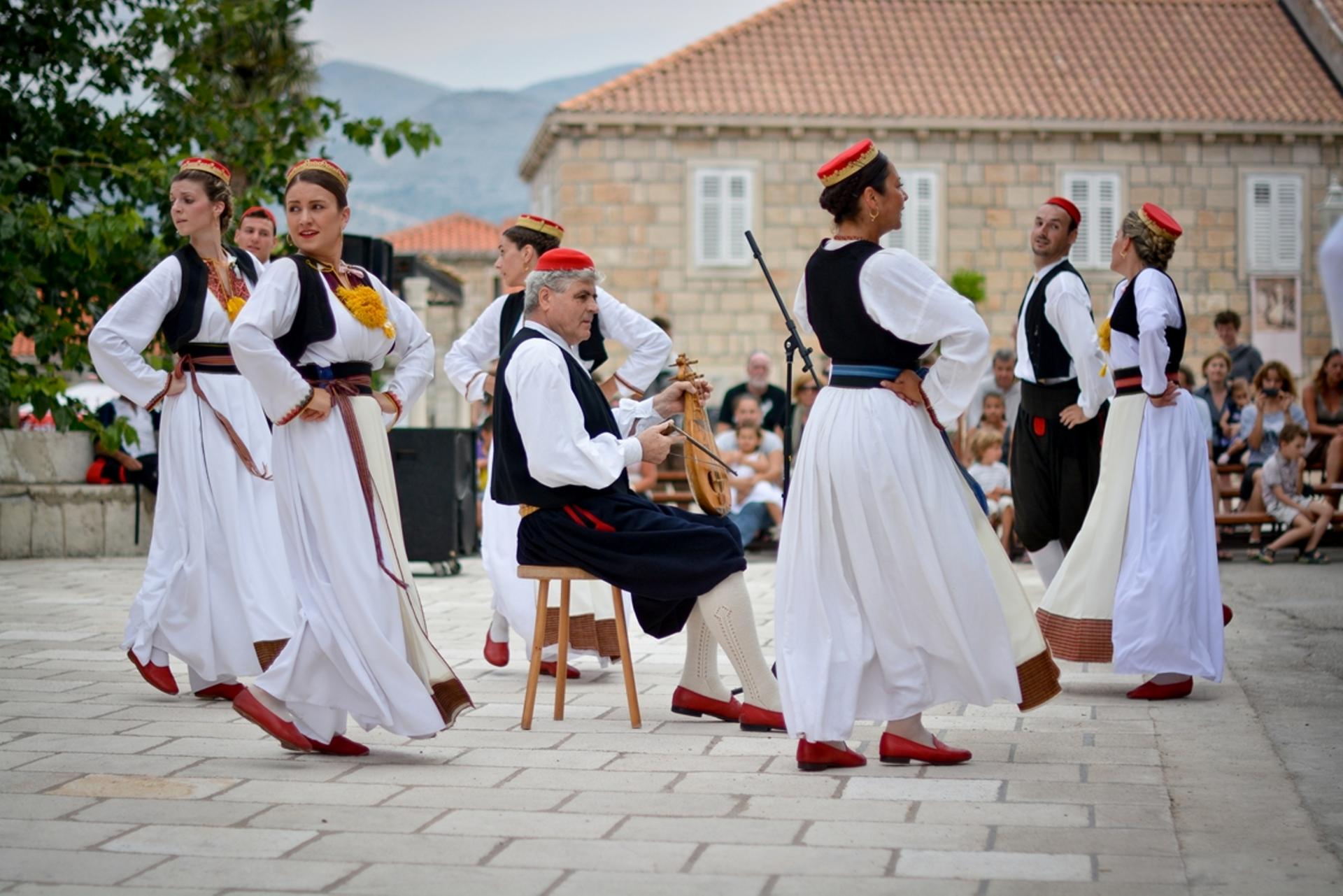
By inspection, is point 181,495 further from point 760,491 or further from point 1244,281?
point 1244,281

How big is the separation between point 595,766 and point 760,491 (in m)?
8.91

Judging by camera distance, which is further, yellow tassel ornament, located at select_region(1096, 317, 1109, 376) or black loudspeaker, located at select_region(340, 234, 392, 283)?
black loudspeaker, located at select_region(340, 234, 392, 283)

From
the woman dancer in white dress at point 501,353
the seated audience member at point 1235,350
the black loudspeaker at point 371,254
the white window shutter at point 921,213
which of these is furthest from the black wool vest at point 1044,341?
the white window shutter at point 921,213

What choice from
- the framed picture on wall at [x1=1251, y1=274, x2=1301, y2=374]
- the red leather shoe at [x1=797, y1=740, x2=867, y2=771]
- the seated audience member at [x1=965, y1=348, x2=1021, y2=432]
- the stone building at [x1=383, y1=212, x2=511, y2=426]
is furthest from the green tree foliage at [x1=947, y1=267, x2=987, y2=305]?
the red leather shoe at [x1=797, y1=740, x2=867, y2=771]

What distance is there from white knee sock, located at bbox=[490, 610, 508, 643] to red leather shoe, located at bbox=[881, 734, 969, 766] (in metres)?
2.74

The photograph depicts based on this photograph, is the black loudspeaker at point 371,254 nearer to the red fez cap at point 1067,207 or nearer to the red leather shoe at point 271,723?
the red fez cap at point 1067,207

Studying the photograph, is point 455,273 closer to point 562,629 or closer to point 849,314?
point 562,629

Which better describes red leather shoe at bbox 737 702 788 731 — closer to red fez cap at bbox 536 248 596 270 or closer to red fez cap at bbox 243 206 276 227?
red fez cap at bbox 536 248 596 270

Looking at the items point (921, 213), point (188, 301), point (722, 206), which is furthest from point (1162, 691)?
point (921, 213)

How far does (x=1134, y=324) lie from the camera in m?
6.92

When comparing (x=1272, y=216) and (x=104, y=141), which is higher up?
(x=1272, y=216)

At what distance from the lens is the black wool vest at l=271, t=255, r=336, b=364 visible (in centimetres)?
546

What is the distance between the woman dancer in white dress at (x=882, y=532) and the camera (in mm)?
5172

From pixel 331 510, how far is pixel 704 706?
5.33ft
